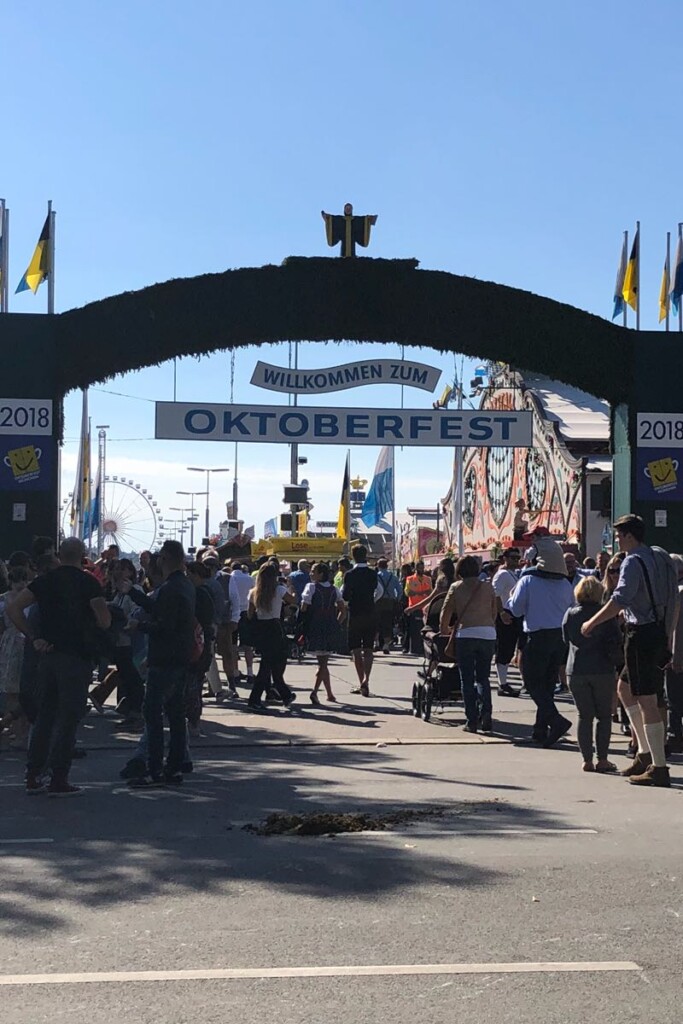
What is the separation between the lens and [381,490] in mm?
50656

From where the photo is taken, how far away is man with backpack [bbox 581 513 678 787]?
392 inches

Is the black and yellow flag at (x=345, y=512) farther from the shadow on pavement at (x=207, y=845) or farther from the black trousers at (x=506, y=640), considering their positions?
the shadow on pavement at (x=207, y=845)

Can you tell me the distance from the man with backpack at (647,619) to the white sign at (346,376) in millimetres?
9515

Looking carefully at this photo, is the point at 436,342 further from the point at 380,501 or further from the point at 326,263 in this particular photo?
the point at 380,501

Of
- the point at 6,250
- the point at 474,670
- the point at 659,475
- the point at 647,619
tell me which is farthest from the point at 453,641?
the point at 6,250

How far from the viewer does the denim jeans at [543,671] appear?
1266cm

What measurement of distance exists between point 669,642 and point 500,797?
6.70 ft

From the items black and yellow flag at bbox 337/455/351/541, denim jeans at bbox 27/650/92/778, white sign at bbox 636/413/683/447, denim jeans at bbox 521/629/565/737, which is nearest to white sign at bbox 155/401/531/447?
white sign at bbox 636/413/683/447

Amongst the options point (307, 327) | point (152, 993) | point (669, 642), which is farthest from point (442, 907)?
point (307, 327)

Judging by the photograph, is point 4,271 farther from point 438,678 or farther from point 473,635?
point 473,635

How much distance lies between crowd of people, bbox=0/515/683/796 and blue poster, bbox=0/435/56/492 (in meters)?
2.16

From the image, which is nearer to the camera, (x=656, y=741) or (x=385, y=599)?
(x=656, y=741)

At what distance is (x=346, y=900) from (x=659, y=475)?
13221 mm

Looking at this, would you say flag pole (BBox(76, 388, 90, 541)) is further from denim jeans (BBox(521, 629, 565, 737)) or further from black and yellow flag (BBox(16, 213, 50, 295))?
denim jeans (BBox(521, 629, 565, 737))
